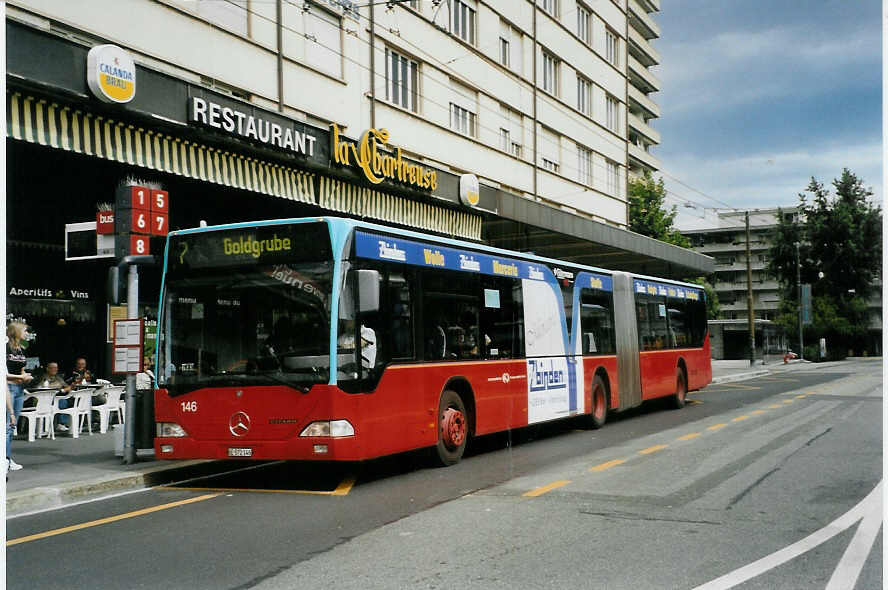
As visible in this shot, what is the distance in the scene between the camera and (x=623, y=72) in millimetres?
43656

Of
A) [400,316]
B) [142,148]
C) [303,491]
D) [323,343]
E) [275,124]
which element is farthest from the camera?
[275,124]

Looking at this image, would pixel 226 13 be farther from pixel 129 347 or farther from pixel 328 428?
pixel 328 428

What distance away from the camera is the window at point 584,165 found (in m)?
38.1

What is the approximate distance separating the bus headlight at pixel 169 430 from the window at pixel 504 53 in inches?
938

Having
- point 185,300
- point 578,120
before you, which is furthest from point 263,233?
point 578,120

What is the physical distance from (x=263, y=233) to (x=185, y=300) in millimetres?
1253

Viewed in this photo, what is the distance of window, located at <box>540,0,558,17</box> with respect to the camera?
3534 cm

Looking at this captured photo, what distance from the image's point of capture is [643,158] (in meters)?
72.0

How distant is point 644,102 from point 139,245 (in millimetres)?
66953

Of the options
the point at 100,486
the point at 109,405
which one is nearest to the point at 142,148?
the point at 109,405

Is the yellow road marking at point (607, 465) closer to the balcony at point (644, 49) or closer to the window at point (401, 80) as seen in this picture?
the window at point (401, 80)

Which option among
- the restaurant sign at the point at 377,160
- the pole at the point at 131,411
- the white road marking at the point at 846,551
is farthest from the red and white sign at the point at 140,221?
the white road marking at the point at 846,551

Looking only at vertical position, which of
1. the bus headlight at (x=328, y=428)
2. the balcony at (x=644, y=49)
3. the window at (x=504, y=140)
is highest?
the balcony at (x=644, y=49)

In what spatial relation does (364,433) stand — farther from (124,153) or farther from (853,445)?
(853,445)
